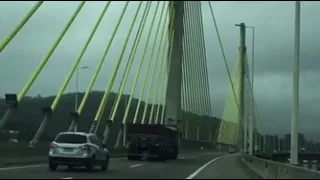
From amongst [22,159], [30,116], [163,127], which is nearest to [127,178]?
[22,159]

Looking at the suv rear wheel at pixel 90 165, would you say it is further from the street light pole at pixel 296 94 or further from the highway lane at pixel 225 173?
A: the street light pole at pixel 296 94

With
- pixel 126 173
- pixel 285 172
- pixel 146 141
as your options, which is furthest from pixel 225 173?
pixel 146 141

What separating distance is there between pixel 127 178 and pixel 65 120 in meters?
52.7

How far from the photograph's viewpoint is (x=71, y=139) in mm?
23875

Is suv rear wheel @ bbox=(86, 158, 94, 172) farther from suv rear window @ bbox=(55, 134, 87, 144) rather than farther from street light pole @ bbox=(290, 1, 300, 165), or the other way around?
street light pole @ bbox=(290, 1, 300, 165)

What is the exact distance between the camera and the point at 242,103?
68438 millimetres

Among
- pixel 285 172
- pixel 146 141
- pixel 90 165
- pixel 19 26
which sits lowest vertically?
pixel 90 165

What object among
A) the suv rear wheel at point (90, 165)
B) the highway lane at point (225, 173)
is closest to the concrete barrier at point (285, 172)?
the highway lane at point (225, 173)

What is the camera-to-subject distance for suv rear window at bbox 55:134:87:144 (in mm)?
23781

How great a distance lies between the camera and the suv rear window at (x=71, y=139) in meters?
23.8

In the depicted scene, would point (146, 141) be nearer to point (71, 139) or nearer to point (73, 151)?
point (71, 139)

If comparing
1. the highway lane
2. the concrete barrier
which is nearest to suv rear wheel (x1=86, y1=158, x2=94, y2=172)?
the highway lane

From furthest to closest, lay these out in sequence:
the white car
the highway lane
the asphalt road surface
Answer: the white car → the highway lane → the asphalt road surface

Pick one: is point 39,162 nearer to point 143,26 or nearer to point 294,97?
point 143,26
